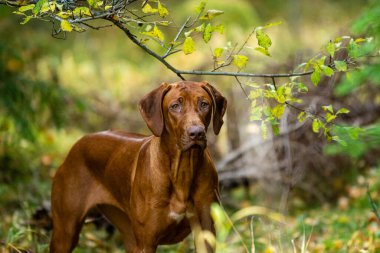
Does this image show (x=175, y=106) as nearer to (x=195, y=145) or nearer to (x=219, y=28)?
(x=195, y=145)

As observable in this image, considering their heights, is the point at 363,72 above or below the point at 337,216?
above

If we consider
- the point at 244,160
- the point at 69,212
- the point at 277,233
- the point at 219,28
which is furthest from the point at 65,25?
the point at 244,160

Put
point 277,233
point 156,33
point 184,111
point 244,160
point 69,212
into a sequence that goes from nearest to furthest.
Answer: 1. point 156,33
2. point 184,111
3. point 69,212
4. point 277,233
5. point 244,160

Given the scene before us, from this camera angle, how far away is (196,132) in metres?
4.27

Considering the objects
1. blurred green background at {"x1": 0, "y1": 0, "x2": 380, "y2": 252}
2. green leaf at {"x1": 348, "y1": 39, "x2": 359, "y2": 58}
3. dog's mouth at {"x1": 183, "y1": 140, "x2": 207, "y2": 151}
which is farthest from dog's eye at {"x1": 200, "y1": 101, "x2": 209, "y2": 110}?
blurred green background at {"x1": 0, "y1": 0, "x2": 380, "y2": 252}

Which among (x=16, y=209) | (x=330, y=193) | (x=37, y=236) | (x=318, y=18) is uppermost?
(x=37, y=236)

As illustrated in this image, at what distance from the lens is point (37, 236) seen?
6582 mm

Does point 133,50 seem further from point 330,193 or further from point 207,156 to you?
point 207,156

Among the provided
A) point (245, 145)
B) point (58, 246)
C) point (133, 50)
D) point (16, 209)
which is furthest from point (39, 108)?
point (133, 50)

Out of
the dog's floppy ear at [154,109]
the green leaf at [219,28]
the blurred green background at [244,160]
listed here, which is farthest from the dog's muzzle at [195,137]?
the blurred green background at [244,160]

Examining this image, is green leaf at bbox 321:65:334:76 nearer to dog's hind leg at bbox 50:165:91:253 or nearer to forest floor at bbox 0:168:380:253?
forest floor at bbox 0:168:380:253

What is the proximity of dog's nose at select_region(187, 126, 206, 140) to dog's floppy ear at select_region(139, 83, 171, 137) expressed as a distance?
1.20 feet

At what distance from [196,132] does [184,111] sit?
0.22m

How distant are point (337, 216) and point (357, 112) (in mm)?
1605
